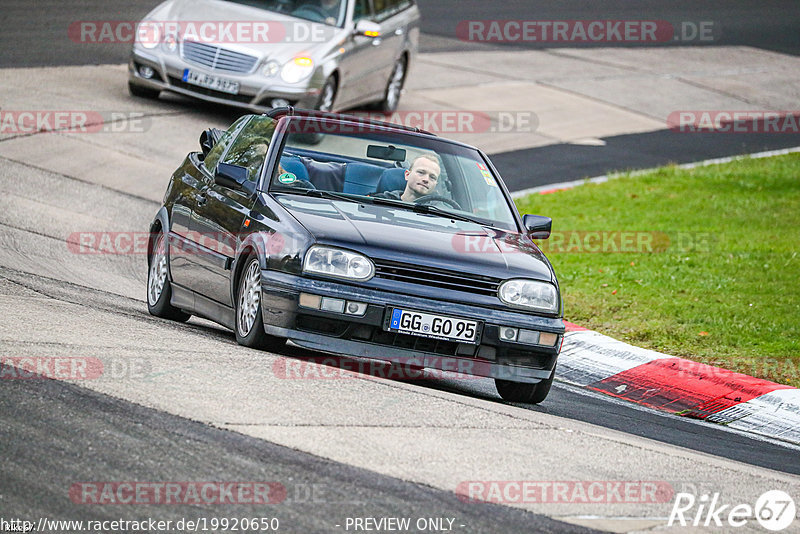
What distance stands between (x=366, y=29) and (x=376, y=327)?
10839 millimetres

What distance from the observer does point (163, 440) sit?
5.40 metres

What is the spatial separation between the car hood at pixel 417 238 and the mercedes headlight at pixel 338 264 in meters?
0.05

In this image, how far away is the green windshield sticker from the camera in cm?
815

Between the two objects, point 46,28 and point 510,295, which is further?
point 46,28

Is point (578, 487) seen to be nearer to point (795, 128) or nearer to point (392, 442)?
point (392, 442)

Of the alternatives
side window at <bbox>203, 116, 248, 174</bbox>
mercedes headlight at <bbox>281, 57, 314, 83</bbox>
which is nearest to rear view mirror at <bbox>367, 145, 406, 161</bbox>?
side window at <bbox>203, 116, 248, 174</bbox>

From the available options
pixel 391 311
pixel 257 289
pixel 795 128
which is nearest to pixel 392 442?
pixel 391 311

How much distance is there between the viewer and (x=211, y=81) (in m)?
16.3

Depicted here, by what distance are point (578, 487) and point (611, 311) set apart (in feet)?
18.6

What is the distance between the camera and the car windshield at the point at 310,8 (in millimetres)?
17109

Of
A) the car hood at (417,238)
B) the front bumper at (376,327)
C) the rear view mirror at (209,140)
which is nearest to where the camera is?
the front bumper at (376,327)

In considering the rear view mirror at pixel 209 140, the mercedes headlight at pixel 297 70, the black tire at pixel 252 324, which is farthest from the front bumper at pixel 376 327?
the mercedes headlight at pixel 297 70

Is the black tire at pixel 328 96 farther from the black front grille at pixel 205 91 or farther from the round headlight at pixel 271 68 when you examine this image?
the black front grille at pixel 205 91

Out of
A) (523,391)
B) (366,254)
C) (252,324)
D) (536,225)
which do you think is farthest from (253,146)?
(523,391)
